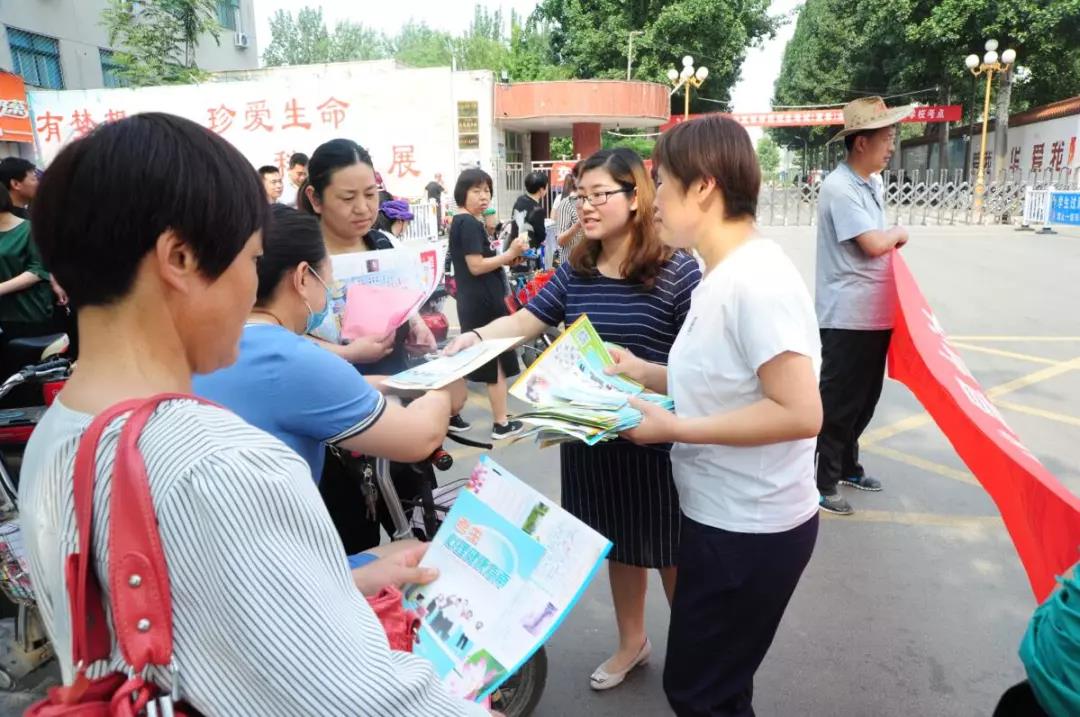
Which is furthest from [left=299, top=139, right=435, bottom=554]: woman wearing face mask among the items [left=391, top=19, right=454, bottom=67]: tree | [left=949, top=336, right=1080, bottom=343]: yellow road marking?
[left=391, top=19, right=454, bottom=67]: tree

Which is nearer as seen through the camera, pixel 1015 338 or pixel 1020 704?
pixel 1020 704

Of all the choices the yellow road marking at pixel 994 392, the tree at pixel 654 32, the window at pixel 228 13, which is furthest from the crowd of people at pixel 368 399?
the tree at pixel 654 32

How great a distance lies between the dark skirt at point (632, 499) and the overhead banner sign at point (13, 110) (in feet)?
62.8

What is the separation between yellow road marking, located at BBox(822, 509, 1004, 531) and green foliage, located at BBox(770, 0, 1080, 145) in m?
25.0

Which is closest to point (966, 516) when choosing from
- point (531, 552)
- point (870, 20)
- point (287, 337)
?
point (531, 552)

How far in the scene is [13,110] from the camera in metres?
16.5

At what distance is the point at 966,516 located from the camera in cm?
358

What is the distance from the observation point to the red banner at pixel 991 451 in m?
1.53

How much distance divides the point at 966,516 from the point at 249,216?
379cm

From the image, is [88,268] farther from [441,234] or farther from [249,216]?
[441,234]

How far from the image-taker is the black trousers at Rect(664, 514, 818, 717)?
1.56 meters

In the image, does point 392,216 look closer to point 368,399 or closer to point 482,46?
point 368,399

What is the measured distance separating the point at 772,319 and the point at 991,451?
98 cm

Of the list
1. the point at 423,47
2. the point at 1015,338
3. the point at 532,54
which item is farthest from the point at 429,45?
the point at 1015,338
